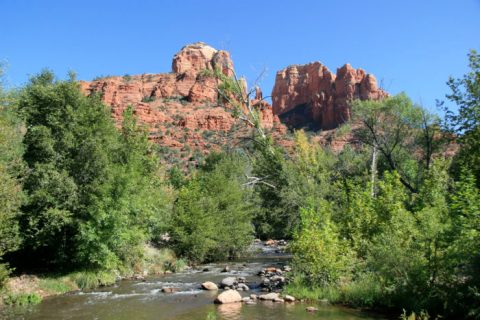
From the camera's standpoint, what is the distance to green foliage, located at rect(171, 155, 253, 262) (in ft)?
91.2

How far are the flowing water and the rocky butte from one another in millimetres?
52922

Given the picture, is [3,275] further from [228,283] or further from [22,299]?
[228,283]

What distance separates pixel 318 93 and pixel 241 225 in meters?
124

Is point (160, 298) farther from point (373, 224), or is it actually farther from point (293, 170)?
point (293, 170)

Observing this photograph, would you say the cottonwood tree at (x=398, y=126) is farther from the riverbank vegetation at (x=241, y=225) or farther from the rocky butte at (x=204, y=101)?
the rocky butte at (x=204, y=101)

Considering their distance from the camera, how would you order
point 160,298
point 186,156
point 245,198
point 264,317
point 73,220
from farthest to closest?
point 186,156 → point 245,198 → point 73,220 → point 160,298 → point 264,317

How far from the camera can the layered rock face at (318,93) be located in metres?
134

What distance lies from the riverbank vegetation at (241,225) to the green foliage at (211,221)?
4.4 inches

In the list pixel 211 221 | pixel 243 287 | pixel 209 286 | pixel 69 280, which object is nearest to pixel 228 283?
pixel 209 286

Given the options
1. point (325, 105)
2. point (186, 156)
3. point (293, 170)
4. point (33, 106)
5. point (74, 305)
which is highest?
point (325, 105)

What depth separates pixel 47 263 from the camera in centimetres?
2008

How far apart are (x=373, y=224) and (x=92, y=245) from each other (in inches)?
510

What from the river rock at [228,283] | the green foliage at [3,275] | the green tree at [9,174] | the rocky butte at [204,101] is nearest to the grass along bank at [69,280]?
the green foliage at [3,275]

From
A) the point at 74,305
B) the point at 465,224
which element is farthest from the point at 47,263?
the point at 465,224
